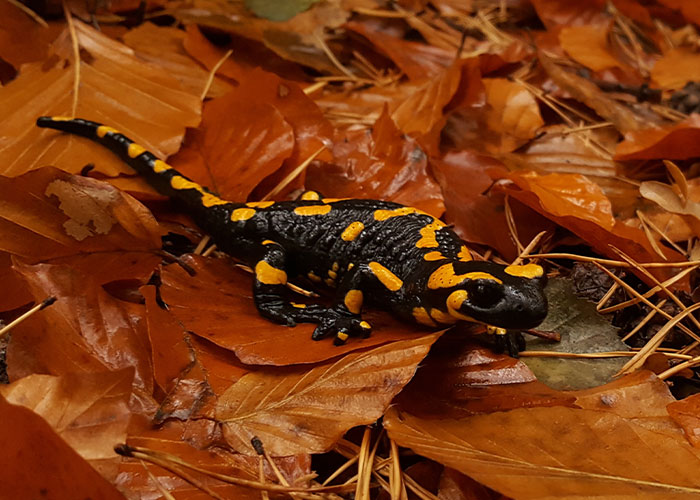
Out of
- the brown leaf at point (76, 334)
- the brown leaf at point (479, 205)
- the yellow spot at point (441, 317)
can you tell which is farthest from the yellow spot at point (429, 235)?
the brown leaf at point (76, 334)

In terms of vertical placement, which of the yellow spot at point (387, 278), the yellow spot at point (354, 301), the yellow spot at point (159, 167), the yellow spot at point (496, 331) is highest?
the yellow spot at point (159, 167)

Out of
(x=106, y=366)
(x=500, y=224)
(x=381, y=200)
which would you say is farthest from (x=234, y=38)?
(x=106, y=366)

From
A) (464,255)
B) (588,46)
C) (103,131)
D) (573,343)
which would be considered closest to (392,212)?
(464,255)

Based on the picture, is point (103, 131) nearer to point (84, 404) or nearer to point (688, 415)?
point (84, 404)

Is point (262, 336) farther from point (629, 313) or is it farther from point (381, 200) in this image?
point (629, 313)

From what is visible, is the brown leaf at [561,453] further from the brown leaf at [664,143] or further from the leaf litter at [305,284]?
the brown leaf at [664,143]

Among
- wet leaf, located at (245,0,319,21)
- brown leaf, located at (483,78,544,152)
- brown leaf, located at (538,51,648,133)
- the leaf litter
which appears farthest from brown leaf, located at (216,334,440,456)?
wet leaf, located at (245,0,319,21)
